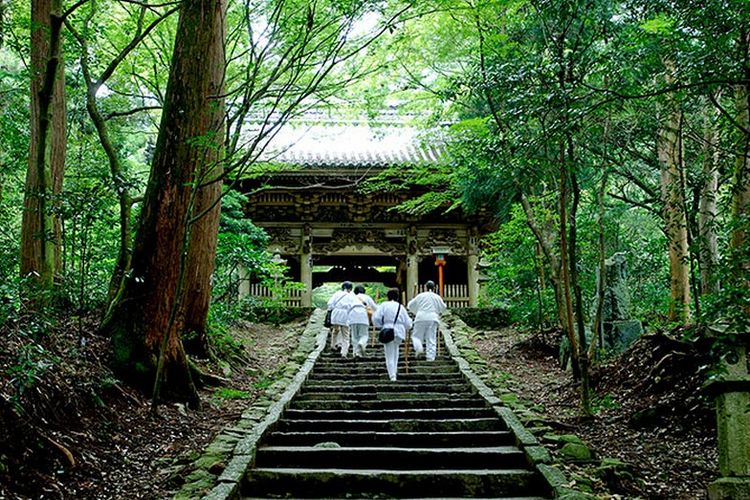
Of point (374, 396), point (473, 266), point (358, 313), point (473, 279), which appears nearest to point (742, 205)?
point (374, 396)

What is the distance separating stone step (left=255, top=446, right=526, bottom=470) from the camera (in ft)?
19.9

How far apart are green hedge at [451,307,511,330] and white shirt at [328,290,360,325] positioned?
5536 millimetres

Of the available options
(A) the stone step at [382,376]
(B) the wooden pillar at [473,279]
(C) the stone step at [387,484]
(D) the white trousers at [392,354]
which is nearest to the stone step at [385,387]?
(D) the white trousers at [392,354]

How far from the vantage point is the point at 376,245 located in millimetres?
18250

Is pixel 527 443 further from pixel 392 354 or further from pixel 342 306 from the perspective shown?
pixel 342 306

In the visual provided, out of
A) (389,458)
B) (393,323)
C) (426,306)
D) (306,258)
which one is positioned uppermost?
(306,258)

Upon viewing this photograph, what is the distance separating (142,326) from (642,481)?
210 inches

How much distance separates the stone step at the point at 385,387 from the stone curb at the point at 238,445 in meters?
0.27

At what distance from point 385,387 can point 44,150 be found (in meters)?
5.35

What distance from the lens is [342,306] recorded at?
1112cm

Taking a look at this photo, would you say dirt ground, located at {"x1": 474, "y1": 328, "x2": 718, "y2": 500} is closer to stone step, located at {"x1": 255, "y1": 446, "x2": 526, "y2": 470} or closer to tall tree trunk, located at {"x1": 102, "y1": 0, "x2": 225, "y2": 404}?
stone step, located at {"x1": 255, "y1": 446, "x2": 526, "y2": 470}

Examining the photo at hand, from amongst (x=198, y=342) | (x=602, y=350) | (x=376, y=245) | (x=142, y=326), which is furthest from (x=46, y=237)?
(x=376, y=245)

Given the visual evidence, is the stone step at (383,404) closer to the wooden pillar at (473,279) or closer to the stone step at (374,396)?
the stone step at (374,396)

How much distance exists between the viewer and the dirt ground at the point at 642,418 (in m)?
5.27
